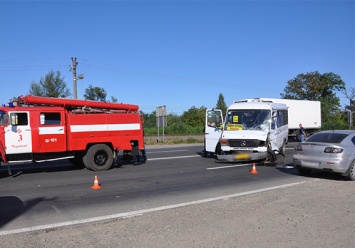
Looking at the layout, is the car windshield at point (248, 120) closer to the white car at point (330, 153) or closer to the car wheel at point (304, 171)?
the car wheel at point (304, 171)

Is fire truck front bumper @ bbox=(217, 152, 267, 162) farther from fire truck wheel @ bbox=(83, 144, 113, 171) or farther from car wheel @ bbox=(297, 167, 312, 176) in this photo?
fire truck wheel @ bbox=(83, 144, 113, 171)

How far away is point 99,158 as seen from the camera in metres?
13.0

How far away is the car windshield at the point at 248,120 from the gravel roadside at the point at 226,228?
24.3 feet

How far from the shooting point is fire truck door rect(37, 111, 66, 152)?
11852 mm

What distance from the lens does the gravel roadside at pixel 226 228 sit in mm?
Answer: 5039

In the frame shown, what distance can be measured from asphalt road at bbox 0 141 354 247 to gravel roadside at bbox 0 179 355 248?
7 centimetres

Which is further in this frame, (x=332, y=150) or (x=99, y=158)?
(x=99, y=158)

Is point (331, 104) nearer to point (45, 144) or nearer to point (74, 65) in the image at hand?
point (74, 65)

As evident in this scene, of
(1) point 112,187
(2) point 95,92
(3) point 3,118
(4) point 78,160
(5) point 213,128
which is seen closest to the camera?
(1) point 112,187

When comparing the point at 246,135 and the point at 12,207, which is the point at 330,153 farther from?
the point at 12,207

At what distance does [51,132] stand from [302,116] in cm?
2548

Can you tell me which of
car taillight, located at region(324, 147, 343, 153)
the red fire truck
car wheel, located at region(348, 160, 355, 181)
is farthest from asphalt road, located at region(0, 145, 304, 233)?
car wheel, located at region(348, 160, 355, 181)

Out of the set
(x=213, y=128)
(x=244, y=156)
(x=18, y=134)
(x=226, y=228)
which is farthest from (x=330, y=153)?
(x=18, y=134)

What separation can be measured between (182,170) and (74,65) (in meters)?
28.6
